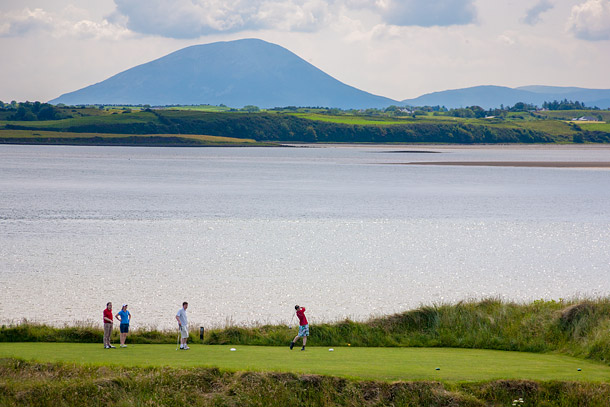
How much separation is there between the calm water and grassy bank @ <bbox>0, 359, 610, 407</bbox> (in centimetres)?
1176

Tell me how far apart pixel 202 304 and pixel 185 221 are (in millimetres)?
35861

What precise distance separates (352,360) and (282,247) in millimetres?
34532

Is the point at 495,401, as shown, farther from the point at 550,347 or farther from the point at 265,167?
the point at 265,167

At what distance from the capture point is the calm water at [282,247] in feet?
117

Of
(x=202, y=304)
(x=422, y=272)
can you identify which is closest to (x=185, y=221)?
(x=422, y=272)

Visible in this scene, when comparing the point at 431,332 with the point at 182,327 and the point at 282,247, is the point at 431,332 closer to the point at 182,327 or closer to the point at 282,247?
the point at 182,327

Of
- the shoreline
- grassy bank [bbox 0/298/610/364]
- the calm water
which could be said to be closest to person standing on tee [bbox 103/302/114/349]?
grassy bank [bbox 0/298/610/364]

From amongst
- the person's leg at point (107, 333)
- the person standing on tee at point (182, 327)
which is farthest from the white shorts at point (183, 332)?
the person's leg at point (107, 333)

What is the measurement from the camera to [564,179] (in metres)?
Result: 135

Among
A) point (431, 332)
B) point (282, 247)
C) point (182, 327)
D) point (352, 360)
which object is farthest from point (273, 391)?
Answer: point (282, 247)

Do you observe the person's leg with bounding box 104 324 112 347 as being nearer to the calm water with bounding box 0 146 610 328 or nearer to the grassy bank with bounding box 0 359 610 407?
the grassy bank with bounding box 0 359 610 407

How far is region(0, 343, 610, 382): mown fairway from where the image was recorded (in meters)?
18.5

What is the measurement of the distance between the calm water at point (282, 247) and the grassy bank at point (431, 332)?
18.9 feet

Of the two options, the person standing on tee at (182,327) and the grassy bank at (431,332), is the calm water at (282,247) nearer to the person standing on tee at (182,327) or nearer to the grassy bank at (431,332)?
the grassy bank at (431,332)
